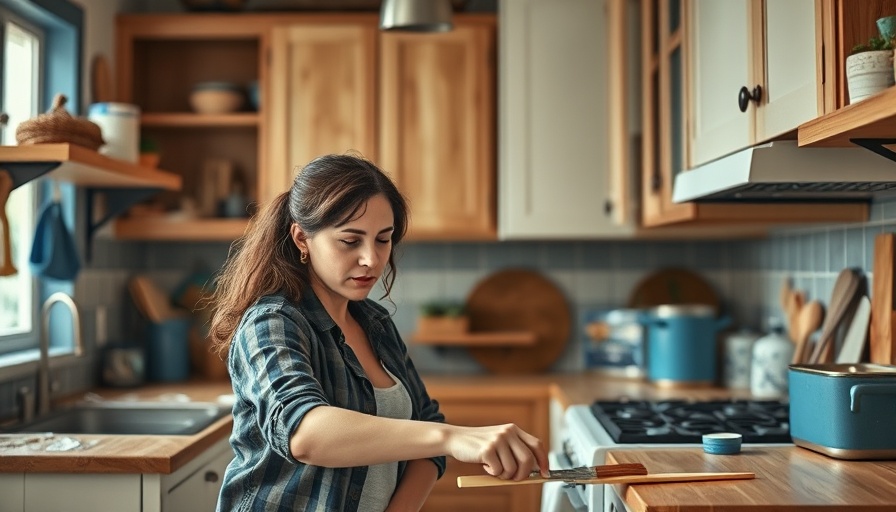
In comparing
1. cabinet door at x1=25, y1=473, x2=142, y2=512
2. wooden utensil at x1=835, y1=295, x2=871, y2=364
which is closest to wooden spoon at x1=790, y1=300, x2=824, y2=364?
wooden utensil at x1=835, y1=295, x2=871, y2=364

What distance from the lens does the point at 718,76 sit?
2.31 meters

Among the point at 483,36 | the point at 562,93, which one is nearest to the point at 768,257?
the point at 562,93

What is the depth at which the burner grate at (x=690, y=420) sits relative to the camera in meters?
2.16

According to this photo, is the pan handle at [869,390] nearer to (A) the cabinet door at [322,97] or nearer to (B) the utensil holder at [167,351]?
(A) the cabinet door at [322,97]

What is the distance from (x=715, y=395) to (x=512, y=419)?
0.72 meters

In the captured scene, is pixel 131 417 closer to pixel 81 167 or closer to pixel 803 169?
pixel 81 167

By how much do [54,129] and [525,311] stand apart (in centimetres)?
196

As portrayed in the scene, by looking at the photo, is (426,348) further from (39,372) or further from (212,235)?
(39,372)

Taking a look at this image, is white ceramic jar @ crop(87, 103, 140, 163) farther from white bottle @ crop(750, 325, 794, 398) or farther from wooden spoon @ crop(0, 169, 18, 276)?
white bottle @ crop(750, 325, 794, 398)

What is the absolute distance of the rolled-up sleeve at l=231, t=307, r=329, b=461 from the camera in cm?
142

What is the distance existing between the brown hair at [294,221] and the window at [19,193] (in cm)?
154

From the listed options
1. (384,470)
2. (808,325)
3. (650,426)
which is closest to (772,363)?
(808,325)

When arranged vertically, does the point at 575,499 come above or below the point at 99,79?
below

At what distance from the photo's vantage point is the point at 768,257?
347cm
